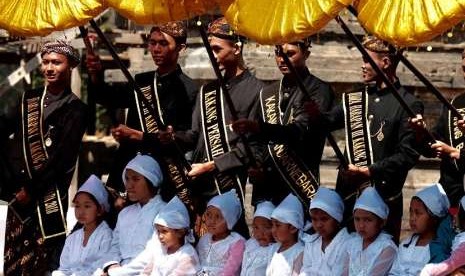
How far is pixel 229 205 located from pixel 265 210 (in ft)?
0.82

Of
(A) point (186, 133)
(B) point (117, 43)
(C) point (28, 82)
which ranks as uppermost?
(A) point (186, 133)

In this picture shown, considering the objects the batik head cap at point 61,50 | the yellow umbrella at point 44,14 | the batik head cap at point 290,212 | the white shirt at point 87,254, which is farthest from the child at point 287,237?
the batik head cap at point 61,50

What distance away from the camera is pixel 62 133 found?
11.4 metres

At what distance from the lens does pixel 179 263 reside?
1083 centimetres

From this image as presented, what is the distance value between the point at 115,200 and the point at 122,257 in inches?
21.9

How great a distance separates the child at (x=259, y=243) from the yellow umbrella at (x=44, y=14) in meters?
1.72

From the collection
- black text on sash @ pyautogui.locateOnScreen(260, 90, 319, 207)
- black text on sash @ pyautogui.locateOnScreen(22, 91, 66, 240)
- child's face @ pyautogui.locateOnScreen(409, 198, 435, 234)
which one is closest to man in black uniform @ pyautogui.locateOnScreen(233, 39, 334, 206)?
black text on sash @ pyautogui.locateOnScreen(260, 90, 319, 207)

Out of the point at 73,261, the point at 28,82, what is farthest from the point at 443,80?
the point at 28,82

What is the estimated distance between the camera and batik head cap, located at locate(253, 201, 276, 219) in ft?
34.6

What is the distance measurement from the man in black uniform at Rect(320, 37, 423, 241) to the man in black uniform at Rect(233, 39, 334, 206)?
0.20 meters

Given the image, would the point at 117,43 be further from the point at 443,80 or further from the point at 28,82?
the point at 443,80

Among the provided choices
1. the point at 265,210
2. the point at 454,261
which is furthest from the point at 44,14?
the point at 454,261

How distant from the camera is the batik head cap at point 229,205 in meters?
10.6

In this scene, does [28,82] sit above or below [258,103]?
below
